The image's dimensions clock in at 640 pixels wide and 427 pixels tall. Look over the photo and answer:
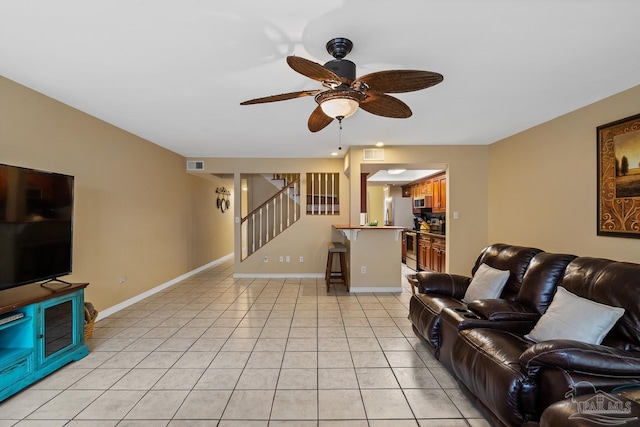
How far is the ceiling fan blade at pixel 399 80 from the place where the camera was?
1.60 meters

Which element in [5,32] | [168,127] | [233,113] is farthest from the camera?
[168,127]

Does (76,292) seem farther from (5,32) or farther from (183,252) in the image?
(183,252)

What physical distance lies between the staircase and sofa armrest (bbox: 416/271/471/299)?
3.38m

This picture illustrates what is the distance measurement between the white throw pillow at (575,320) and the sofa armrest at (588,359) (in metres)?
0.19

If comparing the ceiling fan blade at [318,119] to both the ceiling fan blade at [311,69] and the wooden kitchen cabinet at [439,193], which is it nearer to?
the ceiling fan blade at [311,69]

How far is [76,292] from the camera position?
2500mm

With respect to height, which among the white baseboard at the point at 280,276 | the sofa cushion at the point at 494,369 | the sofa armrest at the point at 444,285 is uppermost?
the sofa armrest at the point at 444,285

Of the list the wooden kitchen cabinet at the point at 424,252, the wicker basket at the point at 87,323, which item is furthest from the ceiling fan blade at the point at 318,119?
the wooden kitchen cabinet at the point at 424,252

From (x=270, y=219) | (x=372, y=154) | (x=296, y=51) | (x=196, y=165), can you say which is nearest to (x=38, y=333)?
(x=296, y=51)

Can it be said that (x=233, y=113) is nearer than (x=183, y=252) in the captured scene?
Yes

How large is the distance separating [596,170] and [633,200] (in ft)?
1.55

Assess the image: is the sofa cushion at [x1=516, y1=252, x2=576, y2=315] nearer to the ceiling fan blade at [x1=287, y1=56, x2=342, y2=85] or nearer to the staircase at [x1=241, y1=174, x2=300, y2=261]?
the ceiling fan blade at [x1=287, y1=56, x2=342, y2=85]

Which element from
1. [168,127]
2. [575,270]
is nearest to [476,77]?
[575,270]

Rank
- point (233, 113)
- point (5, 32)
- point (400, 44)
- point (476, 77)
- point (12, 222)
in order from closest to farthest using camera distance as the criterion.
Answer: point (5, 32) → point (400, 44) → point (12, 222) → point (476, 77) → point (233, 113)
